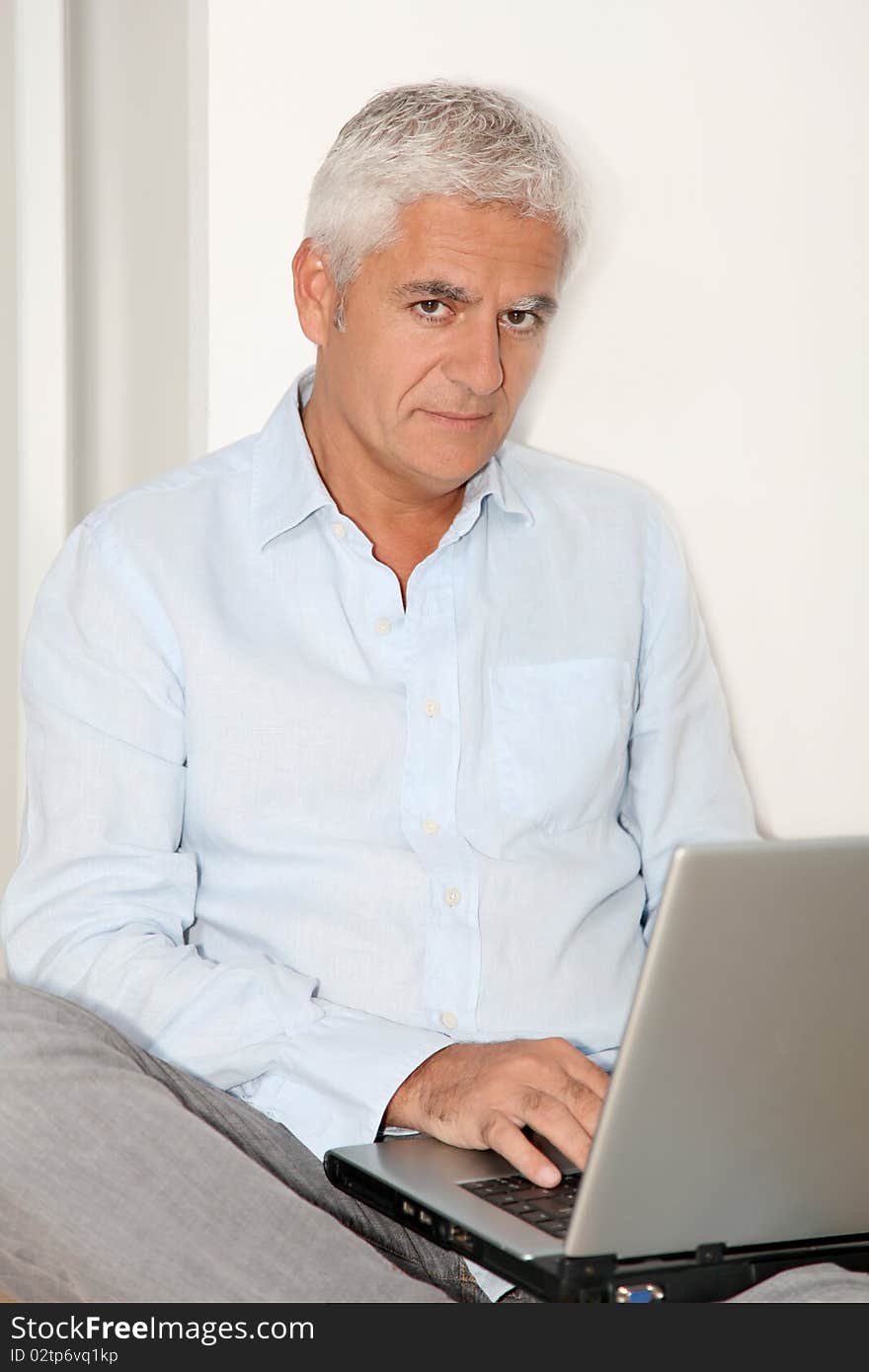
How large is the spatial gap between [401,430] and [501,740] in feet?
1.13

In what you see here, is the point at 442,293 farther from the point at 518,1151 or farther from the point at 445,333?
the point at 518,1151

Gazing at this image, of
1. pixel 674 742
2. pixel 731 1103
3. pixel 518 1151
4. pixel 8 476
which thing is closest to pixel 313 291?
pixel 674 742

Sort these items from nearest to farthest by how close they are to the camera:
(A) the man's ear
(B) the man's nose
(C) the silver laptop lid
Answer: (C) the silver laptop lid, (B) the man's nose, (A) the man's ear

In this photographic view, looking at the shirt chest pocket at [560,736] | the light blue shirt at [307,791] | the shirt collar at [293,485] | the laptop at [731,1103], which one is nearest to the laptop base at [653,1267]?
the laptop at [731,1103]

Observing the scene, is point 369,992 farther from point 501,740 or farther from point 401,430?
point 401,430

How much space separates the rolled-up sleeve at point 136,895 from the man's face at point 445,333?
1.04 ft

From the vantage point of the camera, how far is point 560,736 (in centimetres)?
173

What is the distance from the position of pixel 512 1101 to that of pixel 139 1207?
0.30 m

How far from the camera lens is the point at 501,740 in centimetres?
171

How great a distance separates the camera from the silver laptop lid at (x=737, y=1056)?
38.6 inches

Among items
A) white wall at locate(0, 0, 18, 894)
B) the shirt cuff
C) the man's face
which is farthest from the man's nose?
white wall at locate(0, 0, 18, 894)

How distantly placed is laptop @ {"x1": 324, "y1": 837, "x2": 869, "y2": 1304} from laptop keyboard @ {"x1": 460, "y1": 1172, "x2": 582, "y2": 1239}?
12 millimetres

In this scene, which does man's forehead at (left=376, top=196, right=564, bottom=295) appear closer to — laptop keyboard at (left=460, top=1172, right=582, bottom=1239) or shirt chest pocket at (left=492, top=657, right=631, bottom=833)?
shirt chest pocket at (left=492, top=657, right=631, bottom=833)

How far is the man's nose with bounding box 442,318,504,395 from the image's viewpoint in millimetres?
1664
